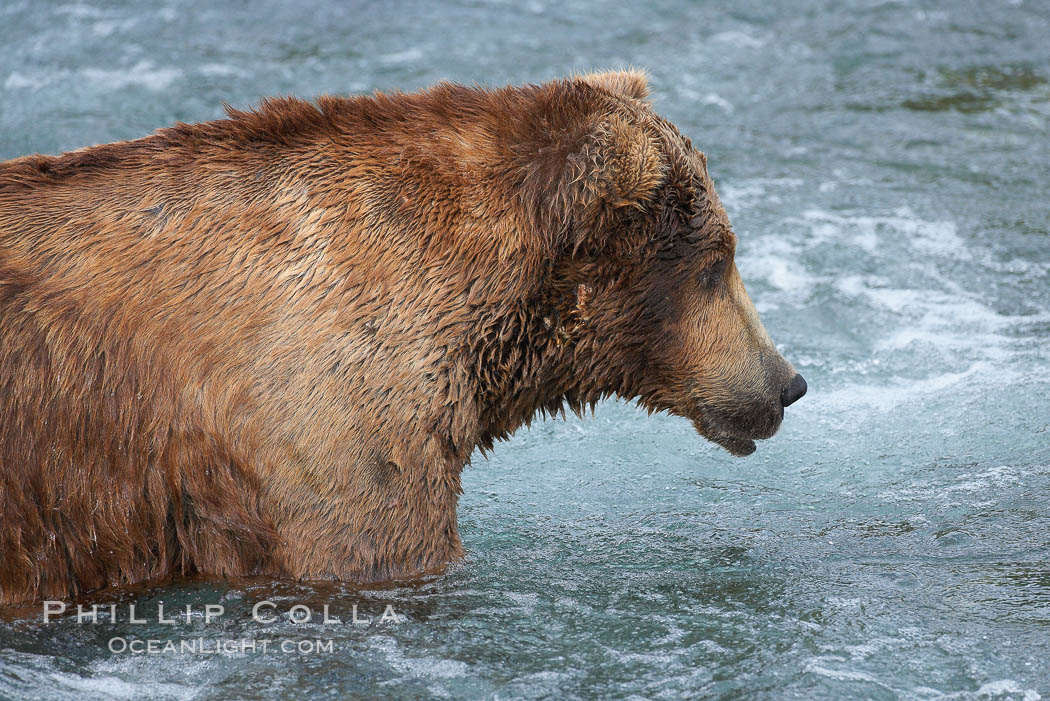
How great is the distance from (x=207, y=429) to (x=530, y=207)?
1320 millimetres

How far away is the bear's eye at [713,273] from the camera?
462cm

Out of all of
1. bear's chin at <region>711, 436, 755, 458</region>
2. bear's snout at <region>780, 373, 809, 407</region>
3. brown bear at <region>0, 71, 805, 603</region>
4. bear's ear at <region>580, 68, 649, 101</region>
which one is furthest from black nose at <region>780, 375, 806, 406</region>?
bear's ear at <region>580, 68, 649, 101</region>

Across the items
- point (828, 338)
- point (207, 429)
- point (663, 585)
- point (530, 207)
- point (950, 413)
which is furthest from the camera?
point (828, 338)

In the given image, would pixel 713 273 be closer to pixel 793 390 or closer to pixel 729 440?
pixel 793 390

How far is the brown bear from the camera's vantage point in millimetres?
4074

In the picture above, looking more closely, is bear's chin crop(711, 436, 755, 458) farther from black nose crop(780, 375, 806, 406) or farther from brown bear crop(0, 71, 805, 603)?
brown bear crop(0, 71, 805, 603)

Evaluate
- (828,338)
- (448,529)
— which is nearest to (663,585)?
(448,529)

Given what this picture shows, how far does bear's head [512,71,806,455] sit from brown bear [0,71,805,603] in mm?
11

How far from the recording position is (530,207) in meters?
4.34

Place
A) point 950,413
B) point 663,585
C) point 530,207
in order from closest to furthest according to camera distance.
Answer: point 530,207
point 663,585
point 950,413

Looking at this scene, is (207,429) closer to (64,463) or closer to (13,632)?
(64,463)

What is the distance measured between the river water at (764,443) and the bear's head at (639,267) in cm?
71

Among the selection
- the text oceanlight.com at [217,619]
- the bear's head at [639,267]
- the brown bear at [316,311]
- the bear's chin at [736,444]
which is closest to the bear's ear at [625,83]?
the bear's head at [639,267]

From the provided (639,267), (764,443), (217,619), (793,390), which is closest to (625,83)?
(639,267)
